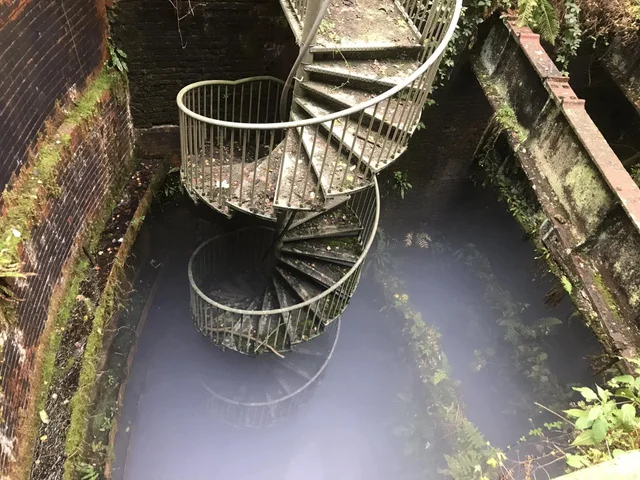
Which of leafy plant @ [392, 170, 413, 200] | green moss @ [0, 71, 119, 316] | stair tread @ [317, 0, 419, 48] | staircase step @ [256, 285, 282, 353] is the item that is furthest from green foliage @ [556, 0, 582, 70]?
green moss @ [0, 71, 119, 316]

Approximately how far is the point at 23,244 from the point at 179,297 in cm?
295

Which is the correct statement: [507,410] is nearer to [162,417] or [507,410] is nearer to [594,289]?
[594,289]

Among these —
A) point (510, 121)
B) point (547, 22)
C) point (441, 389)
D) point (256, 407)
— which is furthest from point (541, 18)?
point (256, 407)

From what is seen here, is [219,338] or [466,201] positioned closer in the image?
[219,338]

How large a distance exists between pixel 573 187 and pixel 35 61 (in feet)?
15.7

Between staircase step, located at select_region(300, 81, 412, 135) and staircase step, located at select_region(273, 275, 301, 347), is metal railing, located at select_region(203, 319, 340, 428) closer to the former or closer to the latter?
staircase step, located at select_region(273, 275, 301, 347)

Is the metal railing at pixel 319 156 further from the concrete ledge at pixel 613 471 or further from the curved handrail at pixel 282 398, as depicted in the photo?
the curved handrail at pixel 282 398

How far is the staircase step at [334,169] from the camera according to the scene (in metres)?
4.04

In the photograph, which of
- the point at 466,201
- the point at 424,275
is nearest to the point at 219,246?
the point at 424,275

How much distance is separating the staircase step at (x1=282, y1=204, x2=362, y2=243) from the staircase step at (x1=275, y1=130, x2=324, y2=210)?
1509mm

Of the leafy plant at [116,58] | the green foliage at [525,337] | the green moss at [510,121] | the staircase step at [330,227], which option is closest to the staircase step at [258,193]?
the staircase step at [330,227]

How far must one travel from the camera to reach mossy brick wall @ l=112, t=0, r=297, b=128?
5059mm

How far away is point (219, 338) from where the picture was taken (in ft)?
18.4

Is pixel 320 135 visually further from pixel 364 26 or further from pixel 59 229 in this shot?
pixel 59 229
